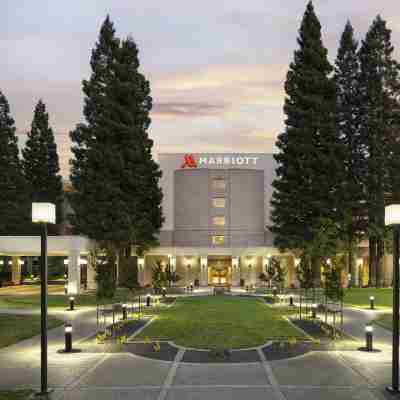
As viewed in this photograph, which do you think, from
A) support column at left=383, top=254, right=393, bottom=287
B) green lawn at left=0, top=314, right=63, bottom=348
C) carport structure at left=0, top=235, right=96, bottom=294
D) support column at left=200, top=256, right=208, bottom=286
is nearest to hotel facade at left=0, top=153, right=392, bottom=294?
support column at left=383, top=254, right=393, bottom=287

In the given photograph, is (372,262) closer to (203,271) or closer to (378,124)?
(378,124)

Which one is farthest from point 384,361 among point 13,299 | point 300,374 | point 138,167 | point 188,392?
point 138,167

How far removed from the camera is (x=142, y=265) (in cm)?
6681

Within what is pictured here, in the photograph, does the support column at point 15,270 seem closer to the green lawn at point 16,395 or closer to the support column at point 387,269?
the support column at point 387,269

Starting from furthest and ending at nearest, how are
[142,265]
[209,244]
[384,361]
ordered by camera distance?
[209,244] → [142,265] → [384,361]

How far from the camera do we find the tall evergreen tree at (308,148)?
188ft

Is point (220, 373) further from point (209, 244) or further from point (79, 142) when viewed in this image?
point (209, 244)

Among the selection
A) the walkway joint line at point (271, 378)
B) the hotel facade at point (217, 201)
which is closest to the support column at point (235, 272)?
the hotel facade at point (217, 201)

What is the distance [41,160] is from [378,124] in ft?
127

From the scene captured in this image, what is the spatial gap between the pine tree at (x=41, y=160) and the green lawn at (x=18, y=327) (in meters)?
41.2

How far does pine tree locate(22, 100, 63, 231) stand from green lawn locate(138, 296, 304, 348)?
3899cm

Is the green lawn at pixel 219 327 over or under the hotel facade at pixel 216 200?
under

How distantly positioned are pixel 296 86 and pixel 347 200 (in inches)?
510

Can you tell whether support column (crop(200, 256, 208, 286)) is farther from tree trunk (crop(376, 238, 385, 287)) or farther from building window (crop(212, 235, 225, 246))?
tree trunk (crop(376, 238, 385, 287))
